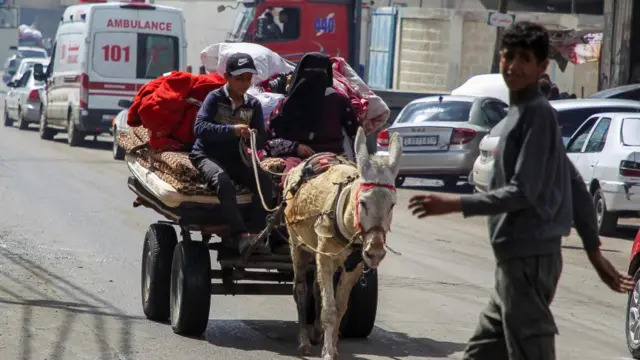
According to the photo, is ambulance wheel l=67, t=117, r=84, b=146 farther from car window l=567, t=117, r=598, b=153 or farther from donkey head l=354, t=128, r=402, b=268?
donkey head l=354, t=128, r=402, b=268

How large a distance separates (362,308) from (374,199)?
6.56 feet

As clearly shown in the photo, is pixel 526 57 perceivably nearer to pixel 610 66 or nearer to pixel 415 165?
pixel 415 165

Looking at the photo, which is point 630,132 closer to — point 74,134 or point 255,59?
point 255,59

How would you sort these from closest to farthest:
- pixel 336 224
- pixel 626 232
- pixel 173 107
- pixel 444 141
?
pixel 336 224
pixel 173 107
pixel 626 232
pixel 444 141

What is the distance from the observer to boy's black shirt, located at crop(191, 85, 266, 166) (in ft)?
30.0

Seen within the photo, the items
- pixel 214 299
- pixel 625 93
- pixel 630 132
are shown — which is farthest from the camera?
pixel 625 93

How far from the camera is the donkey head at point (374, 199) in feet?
23.4

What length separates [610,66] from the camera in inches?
1217

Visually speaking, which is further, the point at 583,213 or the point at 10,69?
the point at 10,69

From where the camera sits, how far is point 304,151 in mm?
9141

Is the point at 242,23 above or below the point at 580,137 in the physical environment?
below

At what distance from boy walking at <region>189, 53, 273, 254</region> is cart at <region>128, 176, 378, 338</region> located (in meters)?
0.17

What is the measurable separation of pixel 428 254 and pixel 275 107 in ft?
17.2

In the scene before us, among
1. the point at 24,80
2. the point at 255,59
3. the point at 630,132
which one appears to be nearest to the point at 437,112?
the point at 630,132
